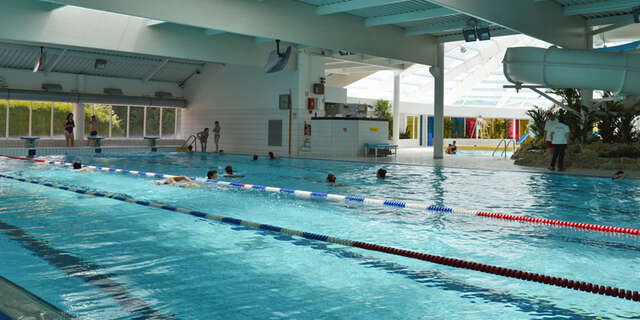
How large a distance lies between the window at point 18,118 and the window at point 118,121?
3.41 metres

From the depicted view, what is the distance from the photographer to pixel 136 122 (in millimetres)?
24219

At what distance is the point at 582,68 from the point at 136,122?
732 inches

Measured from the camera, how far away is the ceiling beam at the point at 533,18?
10516 mm

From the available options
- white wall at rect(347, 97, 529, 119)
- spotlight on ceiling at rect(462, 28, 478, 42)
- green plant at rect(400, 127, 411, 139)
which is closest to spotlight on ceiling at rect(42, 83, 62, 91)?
white wall at rect(347, 97, 529, 119)

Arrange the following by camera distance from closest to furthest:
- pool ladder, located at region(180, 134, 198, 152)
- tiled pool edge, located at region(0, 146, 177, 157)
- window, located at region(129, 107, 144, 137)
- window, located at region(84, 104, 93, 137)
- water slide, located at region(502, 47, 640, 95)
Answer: water slide, located at region(502, 47, 640, 95), tiled pool edge, located at region(0, 146, 177, 157), pool ladder, located at region(180, 134, 198, 152), window, located at region(84, 104, 93, 137), window, located at region(129, 107, 144, 137)

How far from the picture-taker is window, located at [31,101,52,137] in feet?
69.9

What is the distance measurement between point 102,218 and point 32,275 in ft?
8.10

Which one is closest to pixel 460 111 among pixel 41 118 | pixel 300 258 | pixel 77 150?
pixel 77 150

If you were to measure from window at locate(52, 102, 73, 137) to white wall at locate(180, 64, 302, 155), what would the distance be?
5016 millimetres

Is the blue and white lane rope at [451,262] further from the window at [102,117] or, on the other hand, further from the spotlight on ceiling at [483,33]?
the window at [102,117]

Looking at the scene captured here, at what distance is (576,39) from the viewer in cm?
1501

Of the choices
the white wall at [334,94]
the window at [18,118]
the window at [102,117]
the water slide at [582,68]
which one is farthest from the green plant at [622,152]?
the window at [18,118]

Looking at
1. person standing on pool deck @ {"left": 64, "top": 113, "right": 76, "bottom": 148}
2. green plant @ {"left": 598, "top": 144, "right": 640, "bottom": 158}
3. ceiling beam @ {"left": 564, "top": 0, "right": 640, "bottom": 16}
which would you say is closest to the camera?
ceiling beam @ {"left": 564, "top": 0, "right": 640, "bottom": 16}

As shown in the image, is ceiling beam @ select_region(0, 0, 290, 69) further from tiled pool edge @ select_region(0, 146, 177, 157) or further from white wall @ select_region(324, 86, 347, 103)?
tiled pool edge @ select_region(0, 146, 177, 157)
